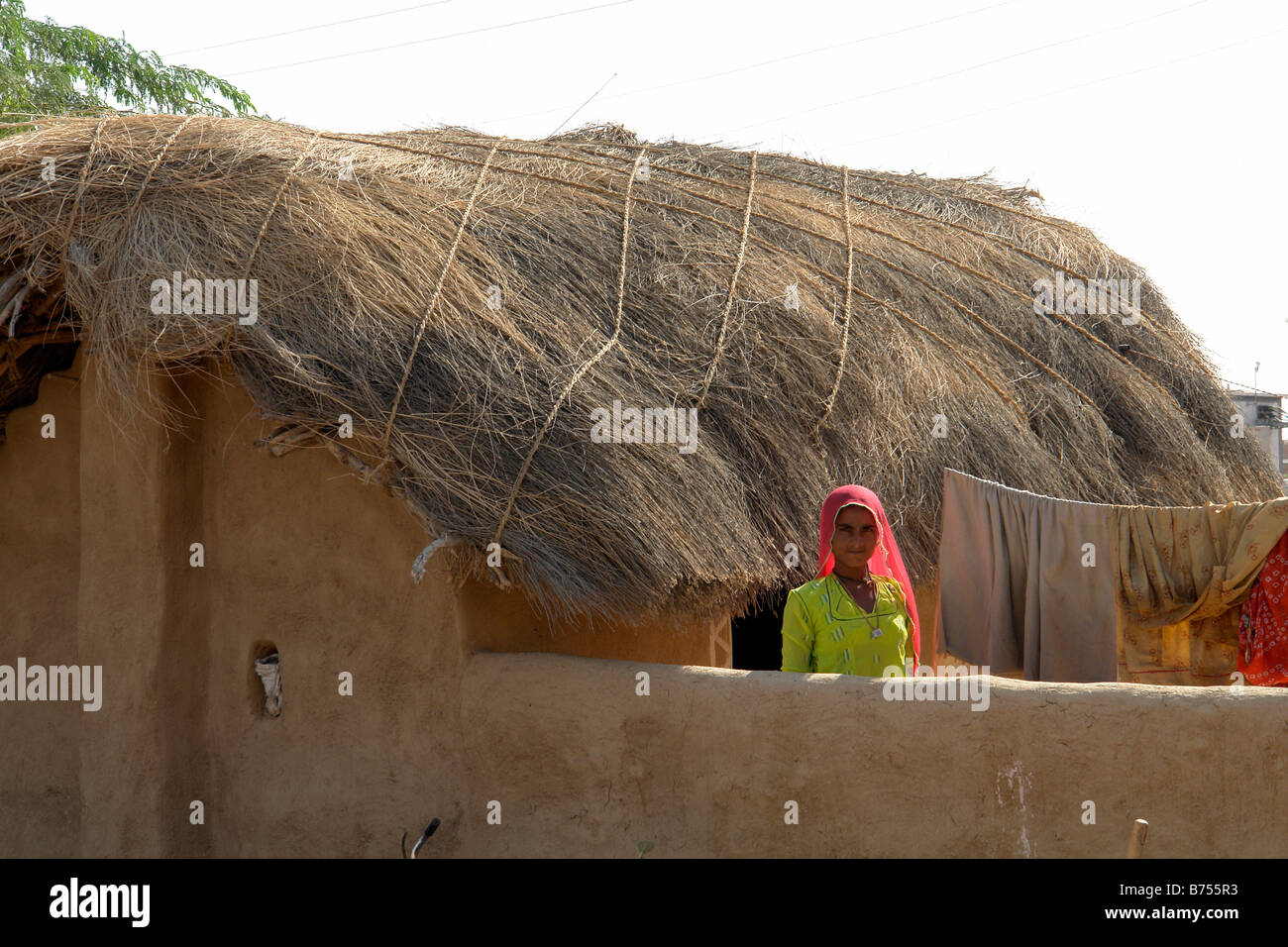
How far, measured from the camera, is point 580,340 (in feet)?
18.0

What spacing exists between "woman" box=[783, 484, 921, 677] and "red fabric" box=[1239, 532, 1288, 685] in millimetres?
1476

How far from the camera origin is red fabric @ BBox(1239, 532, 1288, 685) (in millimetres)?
4832

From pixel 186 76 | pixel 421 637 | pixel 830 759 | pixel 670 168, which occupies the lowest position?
pixel 830 759

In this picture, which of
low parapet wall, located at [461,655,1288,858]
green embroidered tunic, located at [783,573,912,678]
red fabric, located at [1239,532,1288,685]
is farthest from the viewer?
red fabric, located at [1239,532,1288,685]

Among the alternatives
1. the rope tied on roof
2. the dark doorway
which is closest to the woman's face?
the rope tied on roof

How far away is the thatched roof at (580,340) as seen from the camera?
4875mm

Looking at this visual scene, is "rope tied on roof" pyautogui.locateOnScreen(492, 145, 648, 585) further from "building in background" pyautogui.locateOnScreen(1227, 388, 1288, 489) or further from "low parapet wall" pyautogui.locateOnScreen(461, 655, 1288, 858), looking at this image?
"building in background" pyautogui.locateOnScreen(1227, 388, 1288, 489)

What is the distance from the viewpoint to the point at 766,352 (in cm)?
604

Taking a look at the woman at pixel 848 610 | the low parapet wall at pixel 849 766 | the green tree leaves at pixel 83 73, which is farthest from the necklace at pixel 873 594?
the green tree leaves at pixel 83 73

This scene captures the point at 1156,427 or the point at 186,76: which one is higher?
the point at 186,76

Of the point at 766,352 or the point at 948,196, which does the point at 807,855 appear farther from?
the point at 948,196

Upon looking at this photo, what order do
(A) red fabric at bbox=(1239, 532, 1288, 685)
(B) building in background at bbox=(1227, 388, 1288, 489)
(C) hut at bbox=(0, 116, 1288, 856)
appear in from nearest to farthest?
(C) hut at bbox=(0, 116, 1288, 856)
(A) red fabric at bbox=(1239, 532, 1288, 685)
(B) building in background at bbox=(1227, 388, 1288, 489)

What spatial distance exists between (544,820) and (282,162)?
10.2 ft
